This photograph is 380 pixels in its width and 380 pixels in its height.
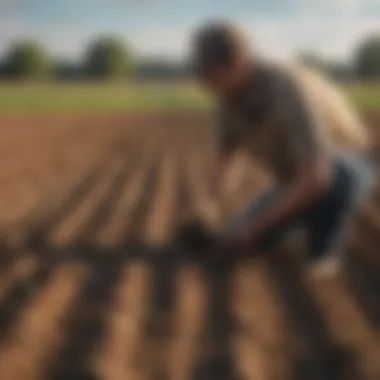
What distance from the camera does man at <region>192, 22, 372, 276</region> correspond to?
146 inches

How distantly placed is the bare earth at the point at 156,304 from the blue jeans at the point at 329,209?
0.60ft

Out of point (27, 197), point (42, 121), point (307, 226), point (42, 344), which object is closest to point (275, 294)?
point (307, 226)

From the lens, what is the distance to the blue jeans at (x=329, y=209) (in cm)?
405

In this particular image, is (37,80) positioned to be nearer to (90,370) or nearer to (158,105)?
(158,105)

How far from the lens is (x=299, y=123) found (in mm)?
3738

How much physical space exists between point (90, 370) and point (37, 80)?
2183 centimetres

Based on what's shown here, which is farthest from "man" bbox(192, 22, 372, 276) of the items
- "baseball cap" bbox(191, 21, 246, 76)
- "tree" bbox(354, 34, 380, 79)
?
"tree" bbox(354, 34, 380, 79)

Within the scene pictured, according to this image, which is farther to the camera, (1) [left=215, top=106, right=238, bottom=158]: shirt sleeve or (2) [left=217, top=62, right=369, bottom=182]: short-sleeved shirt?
(1) [left=215, top=106, right=238, bottom=158]: shirt sleeve

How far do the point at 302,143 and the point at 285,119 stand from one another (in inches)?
5.5

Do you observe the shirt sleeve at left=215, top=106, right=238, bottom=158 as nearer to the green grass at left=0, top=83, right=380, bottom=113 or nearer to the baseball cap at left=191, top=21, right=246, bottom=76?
the baseball cap at left=191, top=21, right=246, bottom=76

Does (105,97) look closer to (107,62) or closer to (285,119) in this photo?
(107,62)

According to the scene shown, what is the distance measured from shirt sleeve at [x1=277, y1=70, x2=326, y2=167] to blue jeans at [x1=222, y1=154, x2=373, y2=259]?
31 centimetres

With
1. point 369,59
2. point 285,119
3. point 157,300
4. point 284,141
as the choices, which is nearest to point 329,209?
point 284,141

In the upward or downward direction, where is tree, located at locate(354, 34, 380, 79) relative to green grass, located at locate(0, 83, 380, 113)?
upward
